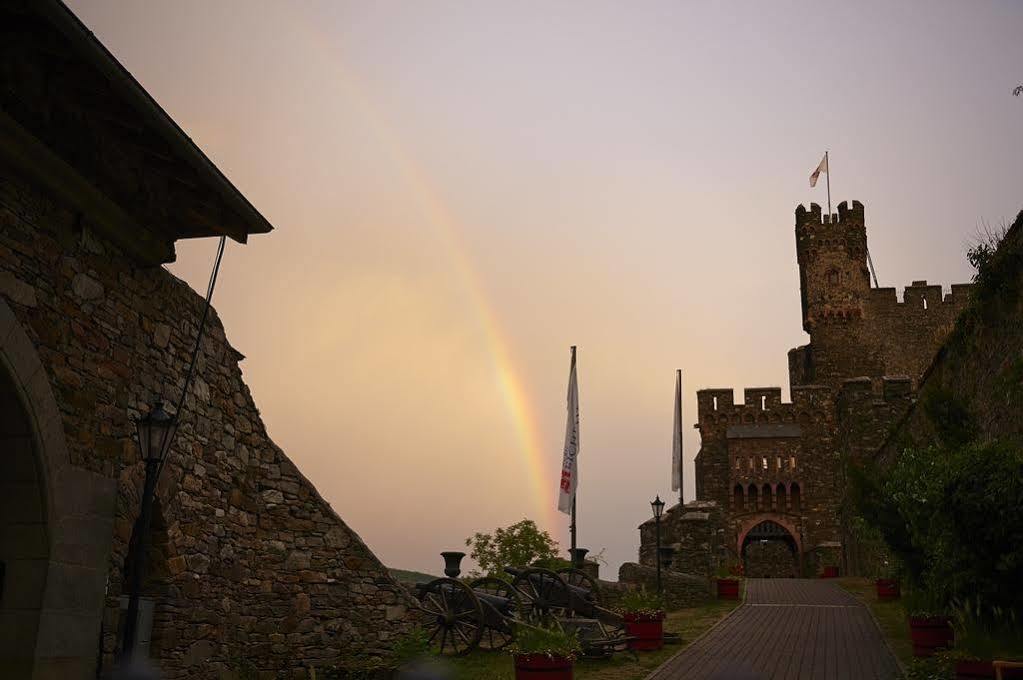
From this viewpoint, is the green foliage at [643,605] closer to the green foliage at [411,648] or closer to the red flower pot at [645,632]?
the red flower pot at [645,632]

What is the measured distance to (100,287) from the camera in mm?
7215

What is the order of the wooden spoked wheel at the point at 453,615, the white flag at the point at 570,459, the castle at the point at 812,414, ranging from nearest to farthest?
the wooden spoked wheel at the point at 453,615 → the white flag at the point at 570,459 → the castle at the point at 812,414

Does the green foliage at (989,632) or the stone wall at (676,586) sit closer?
the green foliage at (989,632)

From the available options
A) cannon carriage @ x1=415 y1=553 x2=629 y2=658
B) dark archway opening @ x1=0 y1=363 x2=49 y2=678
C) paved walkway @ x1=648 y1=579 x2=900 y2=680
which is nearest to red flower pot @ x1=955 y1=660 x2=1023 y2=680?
paved walkway @ x1=648 y1=579 x2=900 y2=680

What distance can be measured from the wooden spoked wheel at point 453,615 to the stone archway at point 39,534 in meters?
6.07

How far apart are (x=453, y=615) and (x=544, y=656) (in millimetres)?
3813

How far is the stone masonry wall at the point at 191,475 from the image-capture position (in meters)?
6.64

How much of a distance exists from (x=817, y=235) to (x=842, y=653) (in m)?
38.8

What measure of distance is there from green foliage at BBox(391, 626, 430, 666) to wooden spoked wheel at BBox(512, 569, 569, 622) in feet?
10.5

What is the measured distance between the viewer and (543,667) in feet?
28.9

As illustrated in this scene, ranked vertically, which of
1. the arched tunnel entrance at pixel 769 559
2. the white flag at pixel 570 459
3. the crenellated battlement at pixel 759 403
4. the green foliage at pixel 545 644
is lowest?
the green foliage at pixel 545 644

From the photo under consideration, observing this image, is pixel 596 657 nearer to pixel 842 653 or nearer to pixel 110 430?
pixel 842 653

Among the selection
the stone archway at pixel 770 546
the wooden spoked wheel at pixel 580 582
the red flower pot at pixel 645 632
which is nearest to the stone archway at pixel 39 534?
the red flower pot at pixel 645 632

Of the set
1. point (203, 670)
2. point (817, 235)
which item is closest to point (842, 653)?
point (203, 670)
